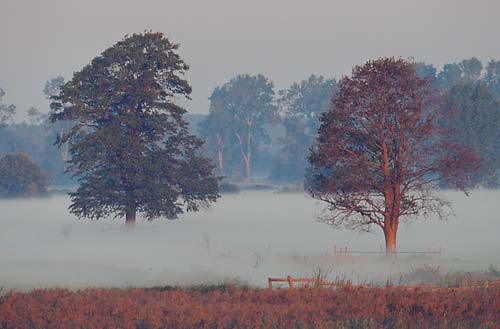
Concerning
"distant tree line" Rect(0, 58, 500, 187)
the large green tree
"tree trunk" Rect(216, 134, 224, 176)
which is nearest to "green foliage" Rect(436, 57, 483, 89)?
"distant tree line" Rect(0, 58, 500, 187)

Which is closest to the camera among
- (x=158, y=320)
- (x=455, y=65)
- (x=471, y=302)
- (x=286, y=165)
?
(x=158, y=320)

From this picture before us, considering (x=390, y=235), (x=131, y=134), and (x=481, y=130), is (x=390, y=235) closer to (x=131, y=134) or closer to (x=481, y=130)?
(x=131, y=134)

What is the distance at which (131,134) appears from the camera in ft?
153

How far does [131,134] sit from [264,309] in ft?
97.6

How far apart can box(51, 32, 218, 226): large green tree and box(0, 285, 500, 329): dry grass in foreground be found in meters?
23.4

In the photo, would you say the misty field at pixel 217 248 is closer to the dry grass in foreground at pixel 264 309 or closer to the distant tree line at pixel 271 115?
the dry grass in foreground at pixel 264 309

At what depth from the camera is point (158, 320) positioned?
17031mm

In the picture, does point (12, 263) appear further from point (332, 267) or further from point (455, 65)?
point (455, 65)

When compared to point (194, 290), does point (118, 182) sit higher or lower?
higher

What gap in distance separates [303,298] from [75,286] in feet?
38.0

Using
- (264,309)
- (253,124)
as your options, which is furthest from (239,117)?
(264,309)

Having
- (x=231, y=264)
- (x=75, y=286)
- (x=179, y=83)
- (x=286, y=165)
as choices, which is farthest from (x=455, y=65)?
(x=75, y=286)

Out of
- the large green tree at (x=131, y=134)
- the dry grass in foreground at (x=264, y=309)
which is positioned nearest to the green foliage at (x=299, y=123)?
the large green tree at (x=131, y=134)

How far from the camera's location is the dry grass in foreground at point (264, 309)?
55.1 ft
